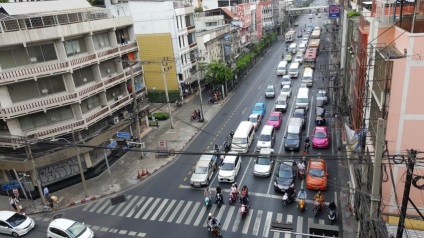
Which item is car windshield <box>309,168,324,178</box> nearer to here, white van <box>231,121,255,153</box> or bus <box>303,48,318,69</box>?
white van <box>231,121,255,153</box>

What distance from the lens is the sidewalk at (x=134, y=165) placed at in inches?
1170

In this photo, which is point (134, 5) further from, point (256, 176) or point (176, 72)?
point (256, 176)

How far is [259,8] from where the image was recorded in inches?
3792

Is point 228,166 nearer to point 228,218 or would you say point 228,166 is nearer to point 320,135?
point 228,218

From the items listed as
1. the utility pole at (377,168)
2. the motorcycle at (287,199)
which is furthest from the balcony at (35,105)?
the utility pole at (377,168)

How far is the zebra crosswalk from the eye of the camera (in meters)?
23.9

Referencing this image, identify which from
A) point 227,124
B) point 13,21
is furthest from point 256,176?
point 13,21

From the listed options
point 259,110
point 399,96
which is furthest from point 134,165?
point 399,96

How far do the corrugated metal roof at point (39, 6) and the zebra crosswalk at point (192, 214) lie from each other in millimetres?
19027

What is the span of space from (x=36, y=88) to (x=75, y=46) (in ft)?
18.3

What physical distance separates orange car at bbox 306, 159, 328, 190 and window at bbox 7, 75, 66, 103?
24138 mm

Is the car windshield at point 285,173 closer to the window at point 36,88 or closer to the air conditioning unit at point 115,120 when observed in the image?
the air conditioning unit at point 115,120

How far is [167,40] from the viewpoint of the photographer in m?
50.0

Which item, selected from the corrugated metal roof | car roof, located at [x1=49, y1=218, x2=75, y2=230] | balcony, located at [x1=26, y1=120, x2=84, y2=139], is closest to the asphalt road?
car roof, located at [x1=49, y1=218, x2=75, y2=230]
